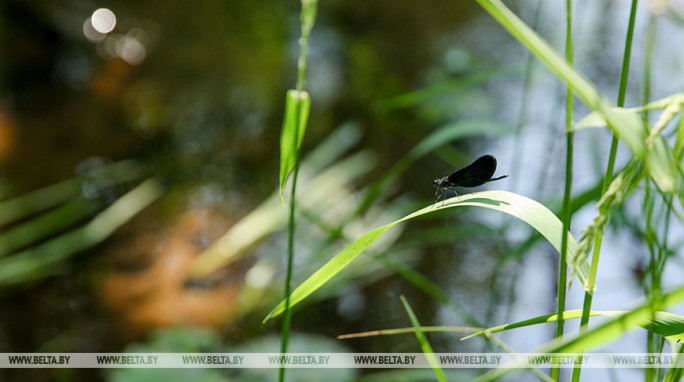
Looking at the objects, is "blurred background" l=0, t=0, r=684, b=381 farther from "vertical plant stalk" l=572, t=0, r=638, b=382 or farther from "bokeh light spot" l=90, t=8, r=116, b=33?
"vertical plant stalk" l=572, t=0, r=638, b=382

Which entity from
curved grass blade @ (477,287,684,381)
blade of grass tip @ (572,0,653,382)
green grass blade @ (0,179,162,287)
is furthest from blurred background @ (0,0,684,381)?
curved grass blade @ (477,287,684,381)

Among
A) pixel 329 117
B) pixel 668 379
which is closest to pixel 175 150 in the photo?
pixel 329 117

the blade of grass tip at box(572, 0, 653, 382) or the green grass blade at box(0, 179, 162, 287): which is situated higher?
the green grass blade at box(0, 179, 162, 287)

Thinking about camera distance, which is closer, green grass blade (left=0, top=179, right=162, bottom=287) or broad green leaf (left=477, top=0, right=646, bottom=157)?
broad green leaf (left=477, top=0, right=646, bottom=157)

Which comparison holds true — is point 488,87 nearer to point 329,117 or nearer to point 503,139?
point 503,139

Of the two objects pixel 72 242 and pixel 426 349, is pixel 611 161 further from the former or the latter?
pixel 72 242

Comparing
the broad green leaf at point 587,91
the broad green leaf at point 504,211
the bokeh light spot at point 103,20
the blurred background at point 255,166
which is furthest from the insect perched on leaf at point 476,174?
the bokeh light spot at point 103,20
